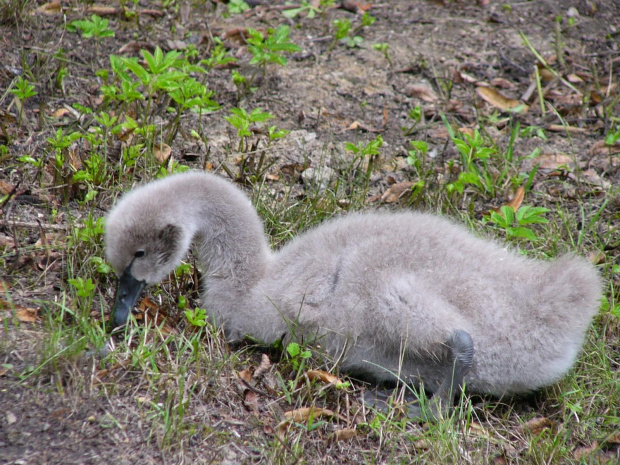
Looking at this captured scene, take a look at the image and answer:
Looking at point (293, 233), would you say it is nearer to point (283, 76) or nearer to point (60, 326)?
point (60, 326)

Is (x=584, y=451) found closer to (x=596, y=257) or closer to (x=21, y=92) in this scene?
(x=596, y=257)

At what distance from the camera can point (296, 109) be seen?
6082mm

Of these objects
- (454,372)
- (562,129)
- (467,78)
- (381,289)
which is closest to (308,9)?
(467,78)

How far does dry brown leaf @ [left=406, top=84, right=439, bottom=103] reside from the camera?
6418 mm

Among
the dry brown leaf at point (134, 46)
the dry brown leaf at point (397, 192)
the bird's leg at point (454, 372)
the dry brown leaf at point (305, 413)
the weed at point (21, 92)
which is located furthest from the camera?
the dry brown leaf at point (134, 46)

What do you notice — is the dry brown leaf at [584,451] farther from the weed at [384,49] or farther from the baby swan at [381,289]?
the weed at [384,49]

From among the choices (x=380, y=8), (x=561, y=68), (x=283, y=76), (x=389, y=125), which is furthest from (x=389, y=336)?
(x=380, y=8)

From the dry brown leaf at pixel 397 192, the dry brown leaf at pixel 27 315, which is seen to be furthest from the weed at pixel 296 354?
the dry brown leaf at pixel 397 192

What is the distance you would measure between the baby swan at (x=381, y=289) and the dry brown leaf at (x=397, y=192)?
3.55 feet

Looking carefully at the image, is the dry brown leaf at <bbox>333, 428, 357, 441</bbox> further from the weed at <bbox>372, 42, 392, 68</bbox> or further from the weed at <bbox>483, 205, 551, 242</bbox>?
the weed at <bbox>372, 42, 392, 68</bbox>

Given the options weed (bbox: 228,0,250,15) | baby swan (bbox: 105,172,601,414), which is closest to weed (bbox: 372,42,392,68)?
weed (bbox: 228,0,250,15)

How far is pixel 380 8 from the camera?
300 inches

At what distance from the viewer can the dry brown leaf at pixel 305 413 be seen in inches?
137

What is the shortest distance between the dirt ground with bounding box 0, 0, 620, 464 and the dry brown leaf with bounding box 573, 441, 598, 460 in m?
0.13
